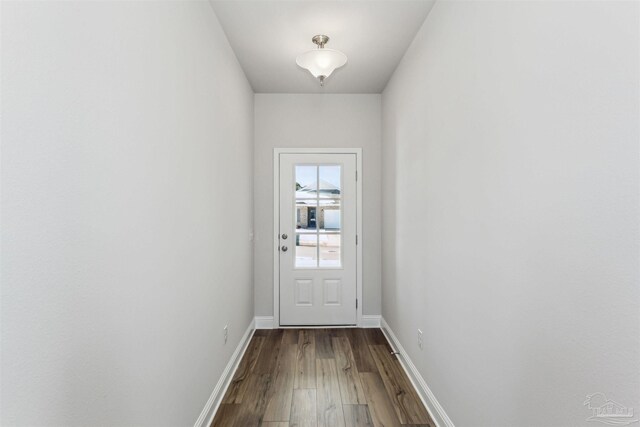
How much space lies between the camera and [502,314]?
1.29 m

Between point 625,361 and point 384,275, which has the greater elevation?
point 625,361

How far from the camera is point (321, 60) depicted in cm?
217

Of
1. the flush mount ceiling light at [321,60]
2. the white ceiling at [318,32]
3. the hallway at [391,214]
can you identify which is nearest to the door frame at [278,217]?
the hallway at [391,214]

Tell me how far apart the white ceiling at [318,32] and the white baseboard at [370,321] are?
2493 millimetres

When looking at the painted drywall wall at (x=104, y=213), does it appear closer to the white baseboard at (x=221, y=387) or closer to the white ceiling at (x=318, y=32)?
the white baseboard at (x=221, y=387)

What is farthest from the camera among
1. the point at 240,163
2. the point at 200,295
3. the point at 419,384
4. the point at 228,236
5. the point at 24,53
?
the point at 240,163

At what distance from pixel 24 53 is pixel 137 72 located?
47cm

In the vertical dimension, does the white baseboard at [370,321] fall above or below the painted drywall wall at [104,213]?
below

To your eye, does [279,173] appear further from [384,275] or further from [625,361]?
[625,361]

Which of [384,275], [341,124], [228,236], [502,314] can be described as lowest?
[384,275]

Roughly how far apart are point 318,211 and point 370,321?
1.35 meters

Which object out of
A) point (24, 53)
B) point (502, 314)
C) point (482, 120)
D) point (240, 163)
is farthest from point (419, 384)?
point (24, 53)

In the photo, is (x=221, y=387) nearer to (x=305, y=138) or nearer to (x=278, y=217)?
(x=278, y=217)

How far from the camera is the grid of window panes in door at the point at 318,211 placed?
11.4ft
